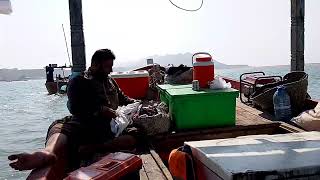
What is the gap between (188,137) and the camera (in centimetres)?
526

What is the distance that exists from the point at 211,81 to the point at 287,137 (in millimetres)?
2232

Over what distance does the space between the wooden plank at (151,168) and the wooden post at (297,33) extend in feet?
15.6

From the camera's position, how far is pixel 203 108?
5.39 m

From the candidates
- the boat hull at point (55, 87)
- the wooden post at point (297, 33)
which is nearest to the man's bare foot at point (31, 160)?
the wooden post at point (297, 33)

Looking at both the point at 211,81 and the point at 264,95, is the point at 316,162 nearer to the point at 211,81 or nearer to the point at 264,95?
the point at 211,81

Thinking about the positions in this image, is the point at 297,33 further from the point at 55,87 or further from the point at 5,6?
the point at 55,87

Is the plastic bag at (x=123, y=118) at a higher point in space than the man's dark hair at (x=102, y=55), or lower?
lower

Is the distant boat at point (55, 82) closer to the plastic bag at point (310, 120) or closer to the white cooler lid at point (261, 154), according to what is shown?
the plastic bag at point (310, 120)

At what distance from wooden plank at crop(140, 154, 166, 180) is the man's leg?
96 centimetres

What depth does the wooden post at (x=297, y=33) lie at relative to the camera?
779 cm

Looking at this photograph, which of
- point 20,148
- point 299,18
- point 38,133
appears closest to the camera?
point 299,18

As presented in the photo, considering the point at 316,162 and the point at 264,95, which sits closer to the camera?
the point at 316,162

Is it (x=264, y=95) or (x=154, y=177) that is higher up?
(x=264, y=95)

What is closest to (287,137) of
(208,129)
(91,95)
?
(208,129)
